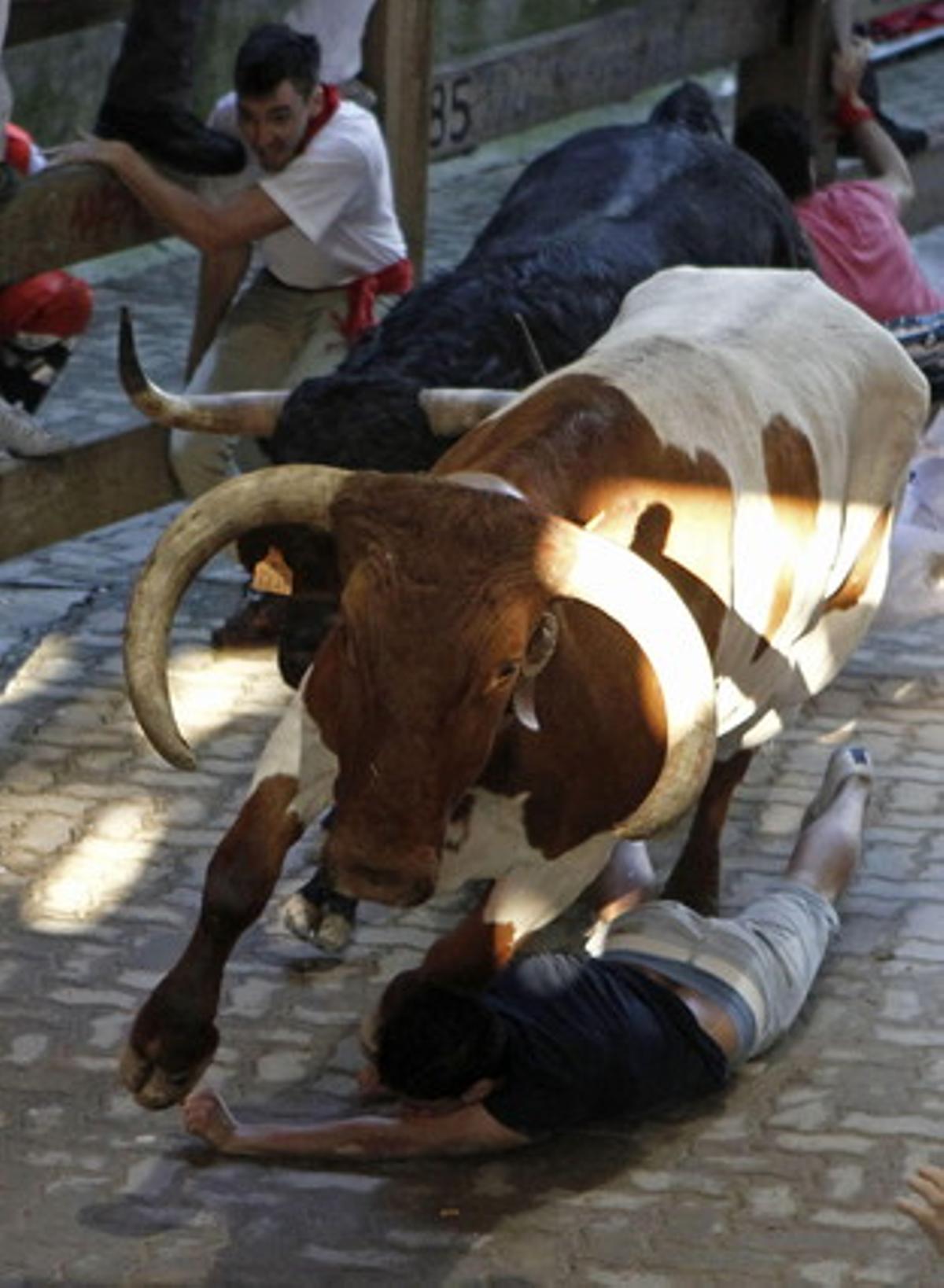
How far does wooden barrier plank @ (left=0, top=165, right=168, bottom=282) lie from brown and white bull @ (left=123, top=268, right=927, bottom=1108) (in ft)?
6.62

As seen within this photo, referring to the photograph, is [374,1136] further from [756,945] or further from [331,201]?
[331,201]

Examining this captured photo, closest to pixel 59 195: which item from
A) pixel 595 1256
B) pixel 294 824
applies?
pixel 294 824

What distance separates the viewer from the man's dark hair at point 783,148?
10602 mm

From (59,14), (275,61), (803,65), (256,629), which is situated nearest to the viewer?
(275,61)

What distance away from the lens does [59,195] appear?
9.23m

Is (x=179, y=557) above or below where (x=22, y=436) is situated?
above

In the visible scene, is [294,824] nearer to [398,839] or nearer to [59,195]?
[398,839]

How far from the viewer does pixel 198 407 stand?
7.82 metres

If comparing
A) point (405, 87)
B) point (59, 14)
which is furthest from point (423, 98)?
point (59, 14)

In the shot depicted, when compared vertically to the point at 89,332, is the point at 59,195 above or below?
above

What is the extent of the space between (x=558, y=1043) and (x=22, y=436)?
3.41m

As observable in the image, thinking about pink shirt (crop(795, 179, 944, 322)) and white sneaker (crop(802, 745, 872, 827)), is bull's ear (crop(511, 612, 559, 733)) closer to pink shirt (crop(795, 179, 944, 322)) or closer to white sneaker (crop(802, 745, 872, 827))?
white sneaker (crop(802, 745, 872, 827))

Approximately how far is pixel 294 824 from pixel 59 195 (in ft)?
10.7

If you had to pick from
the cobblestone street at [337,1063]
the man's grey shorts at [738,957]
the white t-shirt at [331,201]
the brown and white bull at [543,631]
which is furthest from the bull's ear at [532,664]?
the white t-shirt at [331,201]
